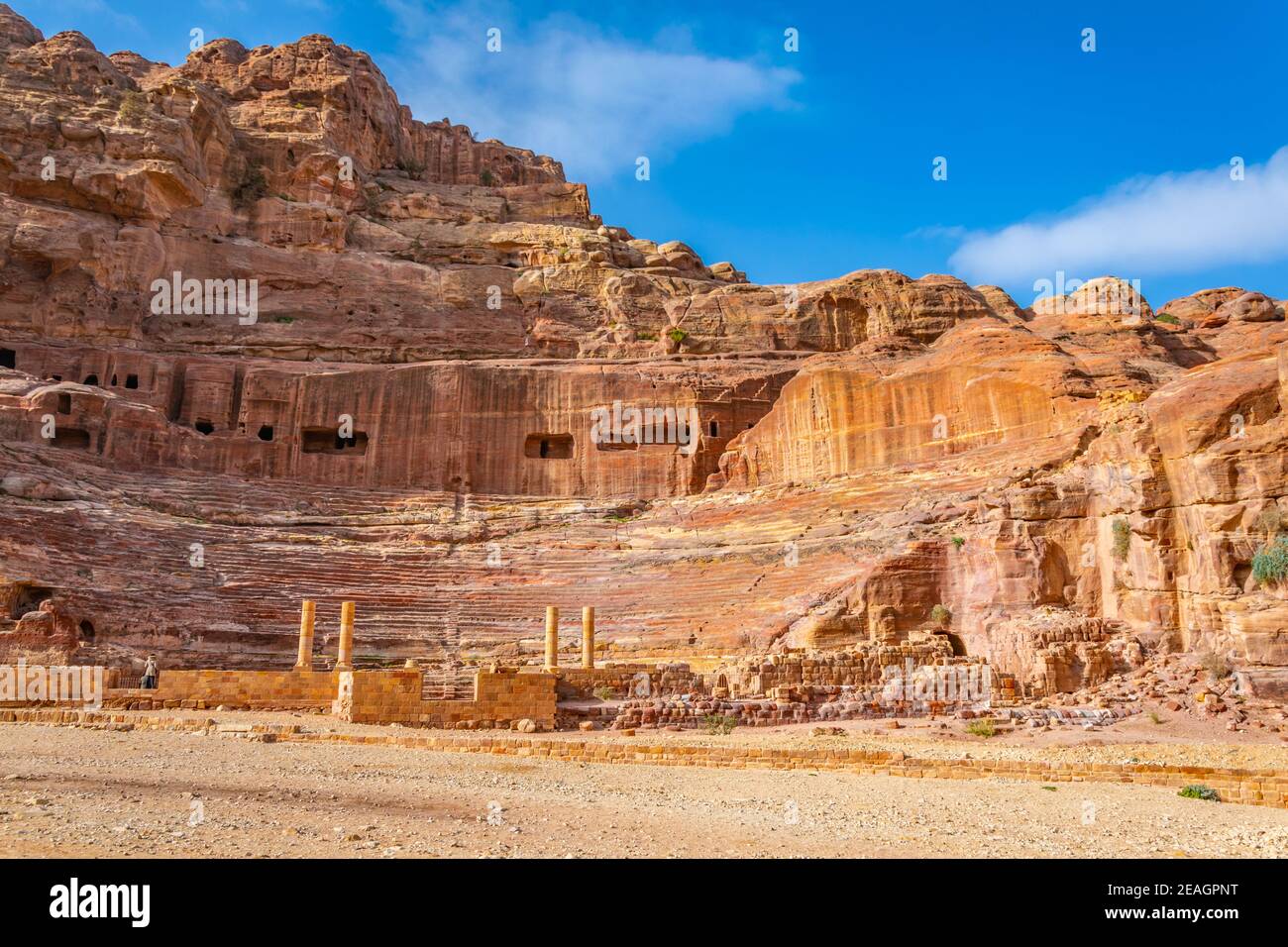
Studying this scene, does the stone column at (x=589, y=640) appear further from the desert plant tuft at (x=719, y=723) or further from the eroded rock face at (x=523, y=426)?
the desert plant tuft at (x=719, y=723)

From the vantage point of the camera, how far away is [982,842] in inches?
305

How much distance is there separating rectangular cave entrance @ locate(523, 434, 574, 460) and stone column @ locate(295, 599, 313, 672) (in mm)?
15784

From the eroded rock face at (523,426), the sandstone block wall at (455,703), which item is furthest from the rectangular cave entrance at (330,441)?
the sandstone block wall at (455,703)

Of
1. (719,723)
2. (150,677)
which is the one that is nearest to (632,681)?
(719,723)

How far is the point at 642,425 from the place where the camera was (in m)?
38.5

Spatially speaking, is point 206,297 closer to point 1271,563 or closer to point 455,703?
point 455,703

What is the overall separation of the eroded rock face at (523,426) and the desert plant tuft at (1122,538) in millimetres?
83

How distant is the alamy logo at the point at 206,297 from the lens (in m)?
45.3

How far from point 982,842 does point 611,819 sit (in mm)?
3152

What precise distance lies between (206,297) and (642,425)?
23.9 m

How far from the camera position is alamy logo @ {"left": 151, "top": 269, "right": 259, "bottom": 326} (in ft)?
149
